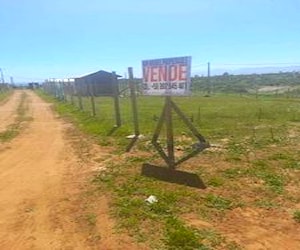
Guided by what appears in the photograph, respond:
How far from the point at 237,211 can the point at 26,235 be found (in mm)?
3114

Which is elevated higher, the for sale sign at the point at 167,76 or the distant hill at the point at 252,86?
the for sale sign at the point at 167,76

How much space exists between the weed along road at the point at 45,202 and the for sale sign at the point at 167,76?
237 cm

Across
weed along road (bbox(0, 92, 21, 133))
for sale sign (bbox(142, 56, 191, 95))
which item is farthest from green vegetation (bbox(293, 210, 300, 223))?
weed along road (bbox(0, 92, 21, 133))

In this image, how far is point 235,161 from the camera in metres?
9.73

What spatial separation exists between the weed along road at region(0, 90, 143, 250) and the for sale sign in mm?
2373

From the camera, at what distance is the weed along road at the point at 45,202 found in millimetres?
5719

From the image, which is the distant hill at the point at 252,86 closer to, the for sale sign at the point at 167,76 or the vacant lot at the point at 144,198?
the vacant lot at the point at 144,198

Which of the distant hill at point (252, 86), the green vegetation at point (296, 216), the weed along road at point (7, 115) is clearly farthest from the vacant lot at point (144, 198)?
the distant hill at point (252, 86)

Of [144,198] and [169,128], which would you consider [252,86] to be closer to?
[169,128]

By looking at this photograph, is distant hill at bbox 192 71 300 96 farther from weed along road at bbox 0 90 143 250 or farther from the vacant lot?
weed along road at bbox 0 90 143 250

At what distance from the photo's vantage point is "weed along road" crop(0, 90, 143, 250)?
5.72 m

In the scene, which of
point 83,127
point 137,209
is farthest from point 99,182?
point 83,127

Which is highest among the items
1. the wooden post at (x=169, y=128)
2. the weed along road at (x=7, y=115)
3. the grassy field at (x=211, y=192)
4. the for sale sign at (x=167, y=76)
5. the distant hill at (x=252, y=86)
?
the for sale sign at (x=167, y=76)

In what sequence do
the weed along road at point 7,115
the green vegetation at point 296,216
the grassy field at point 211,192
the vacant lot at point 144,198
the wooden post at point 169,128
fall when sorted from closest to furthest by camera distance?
the vacant lot at point 144,198
the grassy field at point 211,192
the green vegetation at point 296,216
the wooden post at point 169,128
the weed along road at point 7,115
